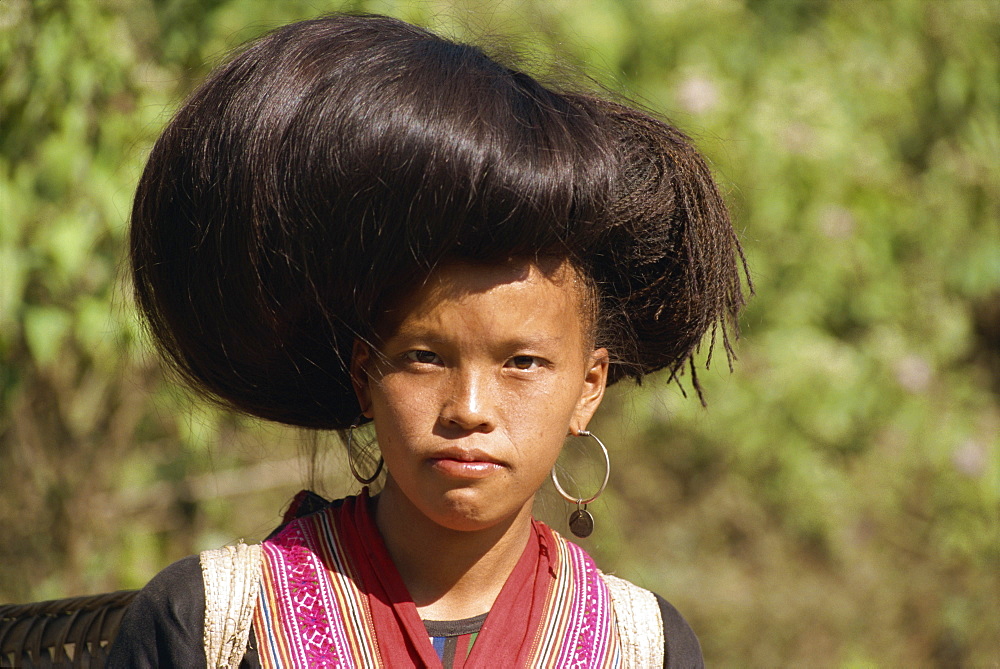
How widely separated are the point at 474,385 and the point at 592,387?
29cm

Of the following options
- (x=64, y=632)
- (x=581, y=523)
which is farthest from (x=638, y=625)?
(x=64, y=632)

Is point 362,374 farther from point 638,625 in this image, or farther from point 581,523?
point 638,625

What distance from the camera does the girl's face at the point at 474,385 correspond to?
1.31 meters

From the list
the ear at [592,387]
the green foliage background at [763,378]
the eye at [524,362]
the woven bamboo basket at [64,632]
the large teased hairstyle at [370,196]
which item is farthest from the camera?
the green foliage background at [763,378]

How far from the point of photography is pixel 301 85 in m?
1.28

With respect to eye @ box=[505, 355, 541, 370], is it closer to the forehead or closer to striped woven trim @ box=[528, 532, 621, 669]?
the forehead

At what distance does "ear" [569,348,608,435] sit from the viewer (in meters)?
1.52

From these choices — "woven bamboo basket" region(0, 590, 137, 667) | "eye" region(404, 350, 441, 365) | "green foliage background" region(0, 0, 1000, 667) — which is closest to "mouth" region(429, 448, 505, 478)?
"eye" region(404, 350, 441, 365)

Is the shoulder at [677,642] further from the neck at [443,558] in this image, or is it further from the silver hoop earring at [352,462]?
the silver hoop earring at [352,462]

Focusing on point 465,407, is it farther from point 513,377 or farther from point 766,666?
point 766,666

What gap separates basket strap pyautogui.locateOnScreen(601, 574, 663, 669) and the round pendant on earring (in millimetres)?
144

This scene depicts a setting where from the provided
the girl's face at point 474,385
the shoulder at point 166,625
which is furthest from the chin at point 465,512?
the shoulder at point 166,625

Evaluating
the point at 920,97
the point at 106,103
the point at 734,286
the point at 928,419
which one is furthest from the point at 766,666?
the point at 106,103

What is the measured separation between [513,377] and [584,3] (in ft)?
6.83
